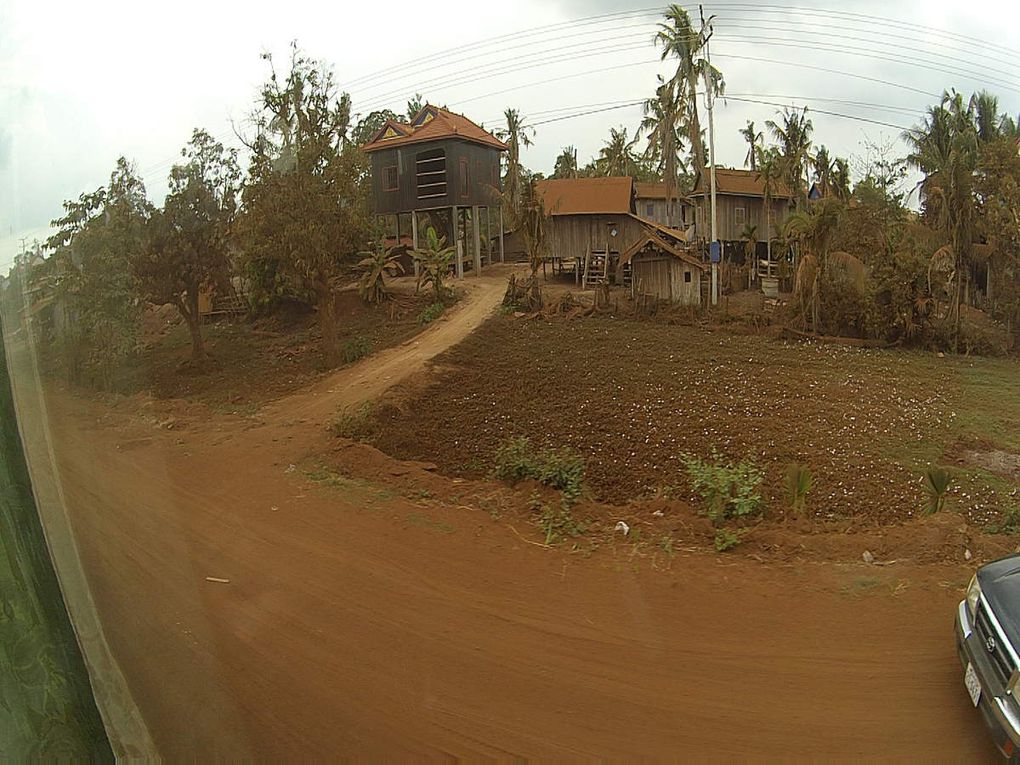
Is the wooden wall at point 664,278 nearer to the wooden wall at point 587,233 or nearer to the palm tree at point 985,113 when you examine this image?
the wooden wall at point 587,233

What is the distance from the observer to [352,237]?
15.7m

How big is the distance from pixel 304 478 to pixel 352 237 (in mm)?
Result: 8561

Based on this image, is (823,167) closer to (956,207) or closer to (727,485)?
(956,207)

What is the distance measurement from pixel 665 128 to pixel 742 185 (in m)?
10.4

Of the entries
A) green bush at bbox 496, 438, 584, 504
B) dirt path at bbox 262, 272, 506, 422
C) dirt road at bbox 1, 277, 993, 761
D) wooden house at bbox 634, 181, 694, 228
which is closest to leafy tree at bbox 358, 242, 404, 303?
dirt path at bbox 262, 272, 506, 422

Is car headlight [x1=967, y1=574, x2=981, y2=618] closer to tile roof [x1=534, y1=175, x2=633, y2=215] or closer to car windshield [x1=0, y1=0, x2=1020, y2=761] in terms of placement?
car windshield [x1=0, y1=0, x2=1020, y2=761]

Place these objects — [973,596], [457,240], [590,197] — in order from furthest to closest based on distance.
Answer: [590,197], [457,240], [973,596]

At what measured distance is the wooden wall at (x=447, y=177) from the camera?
25688 millimetres

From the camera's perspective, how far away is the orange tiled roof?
25453 millimetres

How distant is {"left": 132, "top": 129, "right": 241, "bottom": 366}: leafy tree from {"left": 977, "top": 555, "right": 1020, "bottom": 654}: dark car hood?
43.9ft

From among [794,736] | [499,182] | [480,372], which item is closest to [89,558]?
[794,736]

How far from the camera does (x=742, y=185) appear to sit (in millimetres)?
31828

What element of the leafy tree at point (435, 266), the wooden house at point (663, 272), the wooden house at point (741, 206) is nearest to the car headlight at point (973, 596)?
the wooden house at point (663, 272)

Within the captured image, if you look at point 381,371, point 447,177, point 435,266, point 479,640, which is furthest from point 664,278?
point 479,640
